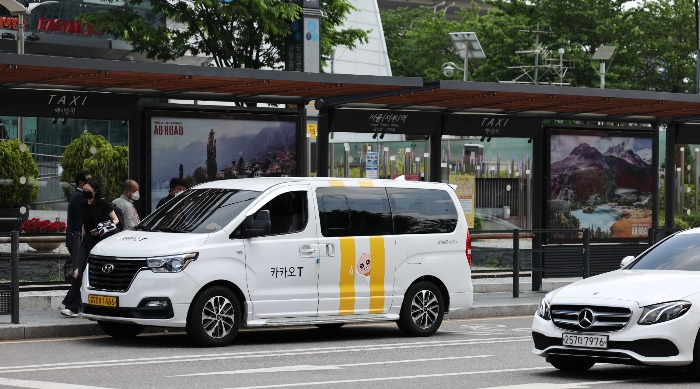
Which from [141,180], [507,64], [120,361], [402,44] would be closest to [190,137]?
[141,180]

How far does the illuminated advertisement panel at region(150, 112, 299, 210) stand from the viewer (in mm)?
19719

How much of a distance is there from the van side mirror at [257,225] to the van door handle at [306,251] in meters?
0.57

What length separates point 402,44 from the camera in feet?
307

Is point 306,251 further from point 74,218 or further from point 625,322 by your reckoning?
point 625,322

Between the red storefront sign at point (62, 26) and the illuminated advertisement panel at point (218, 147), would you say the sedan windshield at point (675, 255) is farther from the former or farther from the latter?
the red storefront sign at point (62, 26)

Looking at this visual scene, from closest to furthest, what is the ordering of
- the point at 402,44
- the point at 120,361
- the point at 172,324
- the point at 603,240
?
the point at 120,361
the point at 172,324
the point at 603,240
the point at 402,44

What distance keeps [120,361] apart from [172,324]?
1413mm

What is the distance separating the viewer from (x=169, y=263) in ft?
49.1

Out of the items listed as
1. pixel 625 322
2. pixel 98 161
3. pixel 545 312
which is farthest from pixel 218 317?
pixel 98 161

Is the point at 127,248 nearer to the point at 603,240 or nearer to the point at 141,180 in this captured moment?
the point at 141,180

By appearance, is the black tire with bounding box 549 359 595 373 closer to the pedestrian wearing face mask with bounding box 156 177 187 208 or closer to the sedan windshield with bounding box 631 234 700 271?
the sedan windshield with bounding box 631 234 700 271

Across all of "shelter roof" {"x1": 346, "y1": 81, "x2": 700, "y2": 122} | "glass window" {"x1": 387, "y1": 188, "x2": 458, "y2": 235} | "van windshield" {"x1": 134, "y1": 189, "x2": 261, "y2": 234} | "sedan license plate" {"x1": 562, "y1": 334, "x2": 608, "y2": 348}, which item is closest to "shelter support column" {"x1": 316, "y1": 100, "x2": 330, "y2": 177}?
"shelter roof" {"x1": 346, "y1": 81, "x2": 700, "y2": 122}

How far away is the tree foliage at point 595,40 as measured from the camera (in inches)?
2468

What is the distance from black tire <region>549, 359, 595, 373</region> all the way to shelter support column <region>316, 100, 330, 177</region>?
910 centimetres
